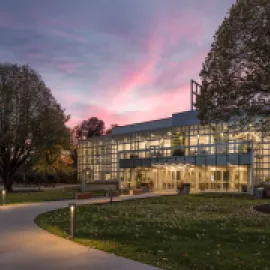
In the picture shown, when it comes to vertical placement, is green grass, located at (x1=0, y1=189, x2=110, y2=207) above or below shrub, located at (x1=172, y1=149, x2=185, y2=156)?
below

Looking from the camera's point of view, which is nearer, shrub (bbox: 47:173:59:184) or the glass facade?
the glass facade

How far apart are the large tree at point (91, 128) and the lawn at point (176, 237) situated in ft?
290

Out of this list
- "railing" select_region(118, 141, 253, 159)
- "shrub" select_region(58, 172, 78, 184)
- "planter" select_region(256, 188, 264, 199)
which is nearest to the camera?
"planter" select_region(256, 188, 264, 199)

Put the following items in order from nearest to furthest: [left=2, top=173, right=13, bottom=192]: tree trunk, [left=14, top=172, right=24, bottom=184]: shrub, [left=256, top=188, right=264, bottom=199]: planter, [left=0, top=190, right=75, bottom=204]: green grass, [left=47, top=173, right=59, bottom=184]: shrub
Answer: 1. [left=0, top=190, right=75, bottom=204]: green grass
2. [left=256, top=188, right=264, bottom=199]: planter
3. [left=2, top=173, right=13, bottom=192]: tree trunk
4. [left=14, top=172, right=24, bottom=184]: shrub
5. [left=47, top=173, right=59, bottom=184]: shrub

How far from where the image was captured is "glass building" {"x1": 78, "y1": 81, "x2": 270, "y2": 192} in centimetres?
3922

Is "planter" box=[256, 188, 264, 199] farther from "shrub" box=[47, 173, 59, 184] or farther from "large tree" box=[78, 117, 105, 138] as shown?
"large tree" box=[78, 117, 105, 138]

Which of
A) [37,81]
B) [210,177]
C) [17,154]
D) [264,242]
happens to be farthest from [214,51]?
[17,154]

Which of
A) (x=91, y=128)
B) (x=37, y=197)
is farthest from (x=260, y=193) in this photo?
(x=91, y=128)

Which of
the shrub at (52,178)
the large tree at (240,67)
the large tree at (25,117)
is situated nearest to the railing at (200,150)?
the large tree at (25,117)

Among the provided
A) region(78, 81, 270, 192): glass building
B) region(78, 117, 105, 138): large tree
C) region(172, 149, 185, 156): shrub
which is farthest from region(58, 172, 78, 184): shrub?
region(78, 117, 105, 138): large tree

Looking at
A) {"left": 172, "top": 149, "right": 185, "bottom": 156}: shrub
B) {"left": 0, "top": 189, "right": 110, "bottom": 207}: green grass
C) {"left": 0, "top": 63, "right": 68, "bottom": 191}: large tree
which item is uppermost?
{"left": 0, "top": 63, "right": 68, "bottom": 191}: large tree

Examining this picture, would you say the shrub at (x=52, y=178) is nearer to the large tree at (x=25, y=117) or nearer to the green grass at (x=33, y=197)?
the large tree at (x=25, y=117)

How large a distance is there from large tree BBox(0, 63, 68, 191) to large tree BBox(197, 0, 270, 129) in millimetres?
23031

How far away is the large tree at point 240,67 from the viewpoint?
19594 millimetres
